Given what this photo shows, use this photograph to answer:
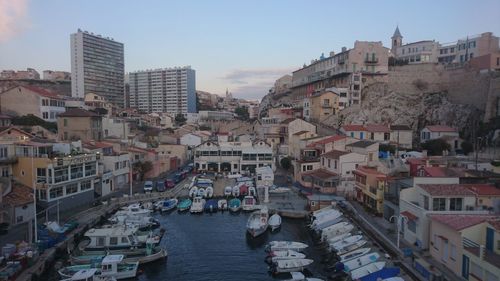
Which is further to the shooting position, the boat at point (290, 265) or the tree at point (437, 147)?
the tree at point (437, 147)

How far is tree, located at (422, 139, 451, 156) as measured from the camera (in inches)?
1538

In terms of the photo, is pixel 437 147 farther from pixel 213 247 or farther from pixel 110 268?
pixel 110 268

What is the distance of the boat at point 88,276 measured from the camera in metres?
16.1

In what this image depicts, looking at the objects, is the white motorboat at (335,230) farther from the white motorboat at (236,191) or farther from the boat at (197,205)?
the white motorboat at (236,191)

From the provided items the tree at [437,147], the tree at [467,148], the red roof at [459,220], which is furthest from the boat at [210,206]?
the tree at [467,148]

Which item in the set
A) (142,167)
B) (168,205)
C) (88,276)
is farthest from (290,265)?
(142,167)

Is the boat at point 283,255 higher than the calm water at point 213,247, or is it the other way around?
the boat at point 283,255

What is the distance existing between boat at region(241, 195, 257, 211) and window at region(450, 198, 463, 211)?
14275mm

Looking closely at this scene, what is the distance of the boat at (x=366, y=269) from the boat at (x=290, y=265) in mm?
2742

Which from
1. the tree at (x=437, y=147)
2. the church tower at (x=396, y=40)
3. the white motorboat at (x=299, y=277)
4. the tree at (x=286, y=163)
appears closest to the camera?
the white motorboat at (x=299, y=277)

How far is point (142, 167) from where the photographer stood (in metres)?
37.4

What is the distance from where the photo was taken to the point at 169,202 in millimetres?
29562

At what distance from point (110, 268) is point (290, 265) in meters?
8.22

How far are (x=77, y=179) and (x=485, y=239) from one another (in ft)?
79.4
